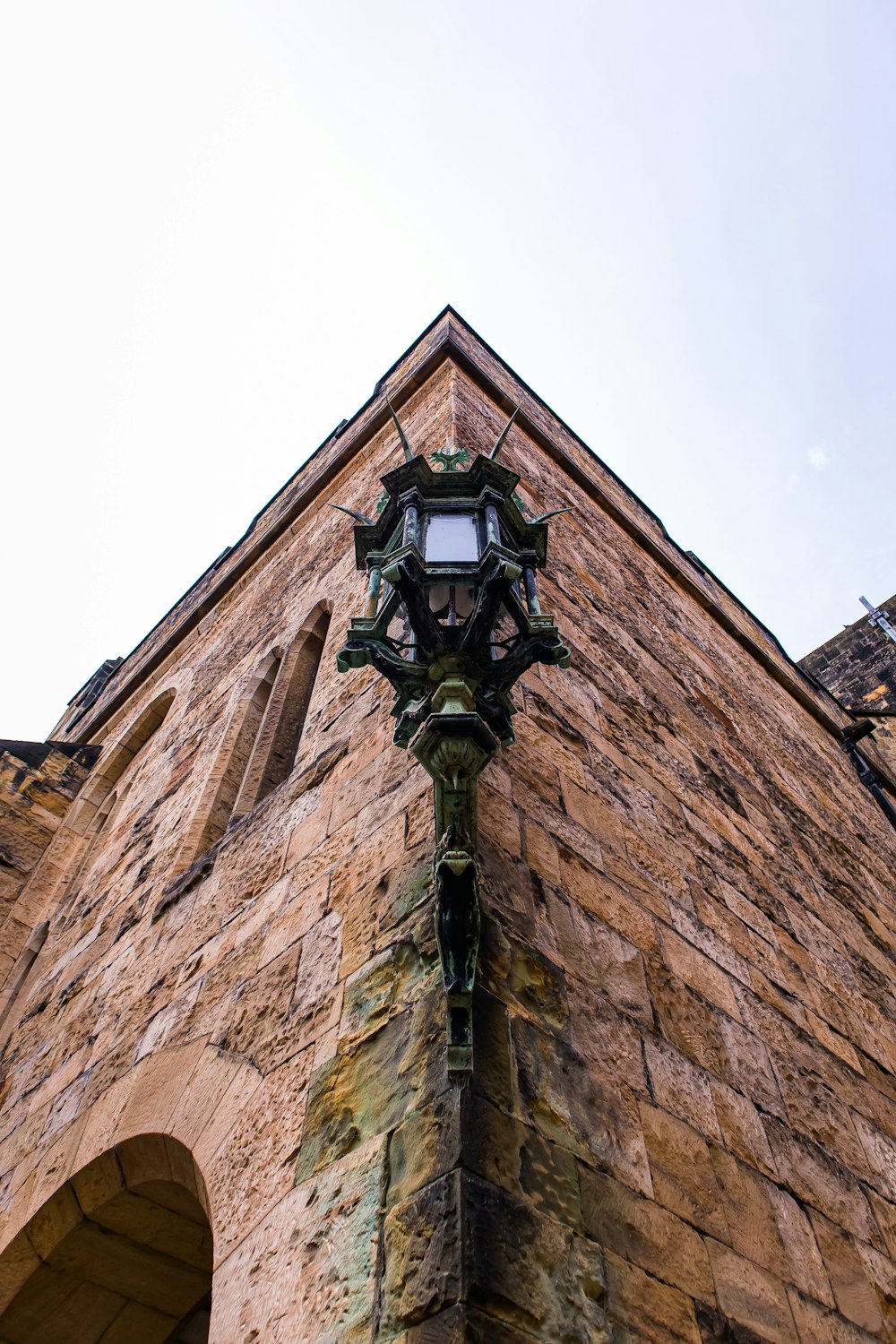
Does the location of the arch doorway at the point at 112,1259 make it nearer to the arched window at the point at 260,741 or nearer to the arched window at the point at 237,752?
the arched window at the point at 260,741

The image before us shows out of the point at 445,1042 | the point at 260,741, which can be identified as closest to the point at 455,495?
the point at 445,1042

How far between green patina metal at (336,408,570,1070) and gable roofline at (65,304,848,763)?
3739 mm

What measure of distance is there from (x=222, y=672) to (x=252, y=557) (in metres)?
1.99

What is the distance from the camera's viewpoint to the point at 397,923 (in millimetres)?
2209

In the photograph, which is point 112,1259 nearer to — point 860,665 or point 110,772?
point 110,772

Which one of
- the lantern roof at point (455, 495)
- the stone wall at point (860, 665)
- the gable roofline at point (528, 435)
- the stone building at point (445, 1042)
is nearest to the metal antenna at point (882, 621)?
the stone wall at point (860, 665)

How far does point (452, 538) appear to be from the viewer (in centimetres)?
246

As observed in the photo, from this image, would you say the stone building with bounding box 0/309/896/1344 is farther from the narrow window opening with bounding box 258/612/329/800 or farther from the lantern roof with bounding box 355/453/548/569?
the lantern roof with bounding box 355/453/548/569

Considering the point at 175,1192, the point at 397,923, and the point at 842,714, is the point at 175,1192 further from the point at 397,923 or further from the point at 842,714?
the point at 842,714

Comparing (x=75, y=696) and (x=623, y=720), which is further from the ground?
(x=75, y=696)

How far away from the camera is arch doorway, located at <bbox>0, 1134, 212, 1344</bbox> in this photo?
2.66 m

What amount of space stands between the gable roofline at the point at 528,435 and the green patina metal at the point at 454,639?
374 centimetres

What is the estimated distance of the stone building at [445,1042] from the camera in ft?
5.70

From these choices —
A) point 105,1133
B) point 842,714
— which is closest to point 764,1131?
point 105,1133
